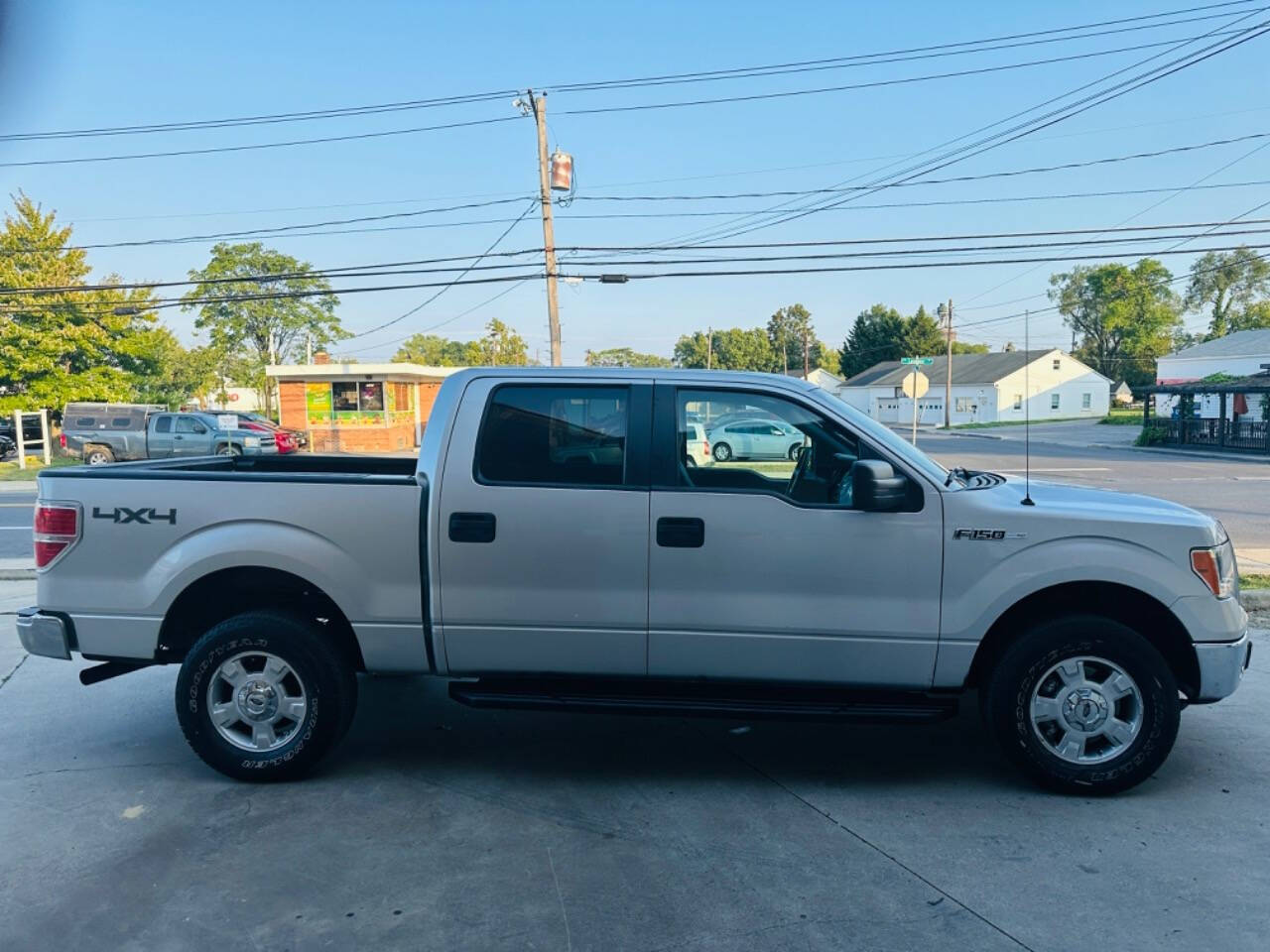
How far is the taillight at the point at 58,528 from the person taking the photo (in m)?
4.28

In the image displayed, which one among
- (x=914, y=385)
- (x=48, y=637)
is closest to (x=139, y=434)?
(x=914, y=385)

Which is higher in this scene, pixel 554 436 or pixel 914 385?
pixel 914 385

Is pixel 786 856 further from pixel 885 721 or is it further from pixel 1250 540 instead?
pixel 1250 540

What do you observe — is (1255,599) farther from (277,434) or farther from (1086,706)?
(277,434)

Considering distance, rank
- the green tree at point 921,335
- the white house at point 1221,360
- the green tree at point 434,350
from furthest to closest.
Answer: the green tree at point 434,350, the green tree at point 921,335, the white house at point 1221,360

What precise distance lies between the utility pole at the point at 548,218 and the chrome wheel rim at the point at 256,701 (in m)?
19.9

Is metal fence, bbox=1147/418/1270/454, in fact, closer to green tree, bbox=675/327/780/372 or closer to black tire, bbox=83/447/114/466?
black tire, bbox=83/447/114/466

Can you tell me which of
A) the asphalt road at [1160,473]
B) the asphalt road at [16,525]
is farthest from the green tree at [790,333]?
the asphalt road at [16,525]

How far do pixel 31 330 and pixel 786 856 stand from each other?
1502 inches

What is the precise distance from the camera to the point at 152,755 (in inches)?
185

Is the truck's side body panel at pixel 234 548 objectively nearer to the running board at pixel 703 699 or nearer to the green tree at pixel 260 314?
the running board at pixel 703 699

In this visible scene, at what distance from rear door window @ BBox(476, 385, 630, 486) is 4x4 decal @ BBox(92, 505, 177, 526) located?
4.87ft

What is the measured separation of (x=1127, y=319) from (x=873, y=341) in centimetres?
2855

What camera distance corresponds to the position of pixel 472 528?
4.16 m
